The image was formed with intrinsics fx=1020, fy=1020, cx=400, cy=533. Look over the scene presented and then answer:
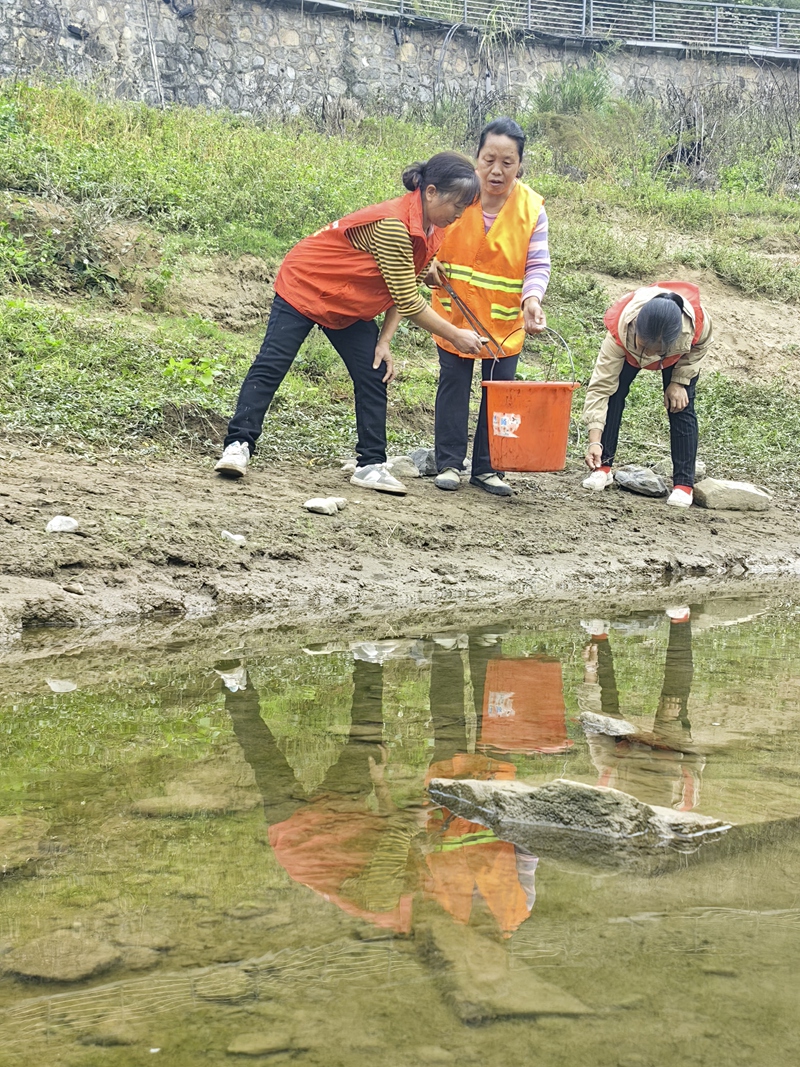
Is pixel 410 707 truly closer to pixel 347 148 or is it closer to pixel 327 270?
pixel 327 270

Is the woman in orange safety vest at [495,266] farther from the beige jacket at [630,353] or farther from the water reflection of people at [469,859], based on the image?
the water reflection of people at [469,859]

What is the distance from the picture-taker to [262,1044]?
1.29m

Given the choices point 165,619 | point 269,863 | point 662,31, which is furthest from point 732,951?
point 662,31

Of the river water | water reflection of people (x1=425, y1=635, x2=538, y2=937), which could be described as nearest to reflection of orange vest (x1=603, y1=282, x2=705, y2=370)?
the river water

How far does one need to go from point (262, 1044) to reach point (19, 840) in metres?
0.81

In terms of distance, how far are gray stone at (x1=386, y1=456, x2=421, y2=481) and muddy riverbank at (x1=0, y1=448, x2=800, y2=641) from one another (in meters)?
0.12

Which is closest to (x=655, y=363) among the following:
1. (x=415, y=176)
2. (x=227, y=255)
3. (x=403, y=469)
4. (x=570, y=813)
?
(x=403, y=469)

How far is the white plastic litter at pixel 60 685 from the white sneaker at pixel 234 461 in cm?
216

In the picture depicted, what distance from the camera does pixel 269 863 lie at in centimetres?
181

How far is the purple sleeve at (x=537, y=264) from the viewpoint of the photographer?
5203 mm

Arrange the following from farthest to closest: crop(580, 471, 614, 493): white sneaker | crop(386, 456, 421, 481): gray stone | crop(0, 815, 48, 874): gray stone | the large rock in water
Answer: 1. crop(580, 471, 614, 493): white sneaker
2. crop(386, 456, 421, 481): gray stone
3. the large rock in water
4. crop(0, 815, 48, 874): gray stone

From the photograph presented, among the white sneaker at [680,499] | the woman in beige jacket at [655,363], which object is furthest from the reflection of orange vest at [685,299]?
the white sneaker at [680,499]

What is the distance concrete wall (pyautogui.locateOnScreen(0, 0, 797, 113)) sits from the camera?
15398mm

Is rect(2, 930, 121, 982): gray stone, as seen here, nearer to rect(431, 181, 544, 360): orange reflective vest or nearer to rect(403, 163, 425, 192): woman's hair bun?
rect(403, 163, 425, 192): woman's hair bun
